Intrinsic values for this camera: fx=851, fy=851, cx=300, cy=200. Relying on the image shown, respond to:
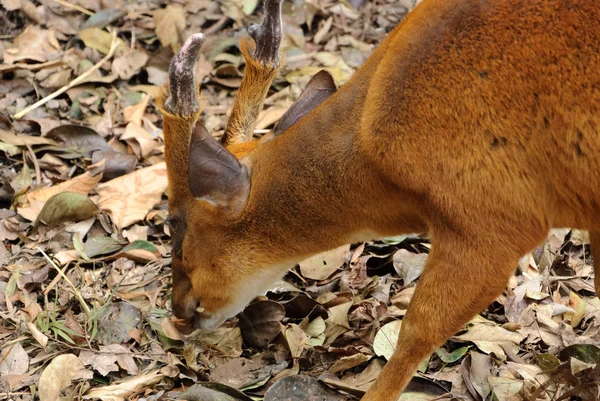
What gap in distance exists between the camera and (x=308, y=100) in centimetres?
495

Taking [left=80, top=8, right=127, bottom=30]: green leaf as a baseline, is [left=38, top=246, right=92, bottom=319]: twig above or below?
below

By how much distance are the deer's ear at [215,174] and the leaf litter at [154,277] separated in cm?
77

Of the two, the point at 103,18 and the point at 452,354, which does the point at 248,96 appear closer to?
the point at 452,354

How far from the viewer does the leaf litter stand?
16.5 feet

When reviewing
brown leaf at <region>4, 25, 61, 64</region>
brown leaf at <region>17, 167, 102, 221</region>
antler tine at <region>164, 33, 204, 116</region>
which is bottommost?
brown leaf at <region>17, 167, 102, 221</region>

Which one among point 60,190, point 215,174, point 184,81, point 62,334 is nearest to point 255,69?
point 184,81

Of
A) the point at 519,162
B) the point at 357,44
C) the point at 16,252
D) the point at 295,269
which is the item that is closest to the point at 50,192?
the point at 16,252

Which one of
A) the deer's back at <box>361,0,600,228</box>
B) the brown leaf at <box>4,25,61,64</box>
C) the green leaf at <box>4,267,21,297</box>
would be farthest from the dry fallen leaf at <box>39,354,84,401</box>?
the brown leaf at <box>4,25,61,64</box>

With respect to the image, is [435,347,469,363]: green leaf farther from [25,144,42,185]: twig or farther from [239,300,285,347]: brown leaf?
[25,144,42,185]: twig

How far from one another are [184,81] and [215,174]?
0.52 m

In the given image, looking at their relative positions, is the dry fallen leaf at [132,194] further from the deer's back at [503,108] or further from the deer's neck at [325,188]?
the deer's back at [503,108]

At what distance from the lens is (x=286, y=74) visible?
774 centimetres

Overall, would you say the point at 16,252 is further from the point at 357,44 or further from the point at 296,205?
the point at 357,44

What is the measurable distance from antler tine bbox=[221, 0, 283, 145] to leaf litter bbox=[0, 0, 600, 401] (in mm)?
522
